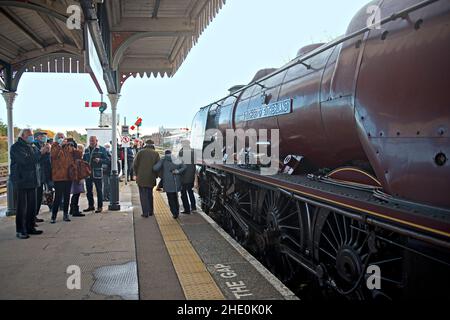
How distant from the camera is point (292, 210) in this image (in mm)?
4652

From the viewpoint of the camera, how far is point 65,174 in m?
7.05

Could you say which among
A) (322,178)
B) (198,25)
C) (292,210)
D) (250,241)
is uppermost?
(198,25)

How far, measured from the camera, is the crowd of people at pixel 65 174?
5863 mm

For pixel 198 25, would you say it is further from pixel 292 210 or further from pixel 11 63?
pixel 292 210

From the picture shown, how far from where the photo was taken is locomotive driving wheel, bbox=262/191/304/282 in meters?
4.52

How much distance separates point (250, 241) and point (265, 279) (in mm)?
1969

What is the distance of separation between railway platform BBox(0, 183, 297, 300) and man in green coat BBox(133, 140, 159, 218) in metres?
0.99

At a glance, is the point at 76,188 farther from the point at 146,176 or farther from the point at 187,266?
the point at 187,266

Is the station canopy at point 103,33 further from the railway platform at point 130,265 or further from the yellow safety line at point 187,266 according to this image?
the yellow safety line at point 187,266

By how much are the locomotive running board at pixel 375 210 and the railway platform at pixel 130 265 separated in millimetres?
1071

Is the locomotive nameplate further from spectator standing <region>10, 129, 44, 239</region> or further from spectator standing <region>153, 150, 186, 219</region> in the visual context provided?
spectator standing <region>10, 129, 44, 239</region>

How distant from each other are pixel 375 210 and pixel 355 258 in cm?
69

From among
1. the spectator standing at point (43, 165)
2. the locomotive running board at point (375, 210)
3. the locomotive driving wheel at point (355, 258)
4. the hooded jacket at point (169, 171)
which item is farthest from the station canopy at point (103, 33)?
the locomotive driving wheel at point (355, 258)
